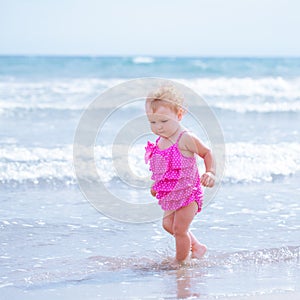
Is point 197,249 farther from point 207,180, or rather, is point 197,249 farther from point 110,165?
point 110,165

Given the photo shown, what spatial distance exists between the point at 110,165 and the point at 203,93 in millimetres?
12578

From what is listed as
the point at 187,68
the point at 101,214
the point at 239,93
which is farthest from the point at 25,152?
the point at 187,68

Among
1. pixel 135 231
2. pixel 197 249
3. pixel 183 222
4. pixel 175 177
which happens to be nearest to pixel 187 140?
pixel 175 177

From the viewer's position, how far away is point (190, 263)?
4.24m

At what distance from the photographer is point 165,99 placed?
4090 millimetres

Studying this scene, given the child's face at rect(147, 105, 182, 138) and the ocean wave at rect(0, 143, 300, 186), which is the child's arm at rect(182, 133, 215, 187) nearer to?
the child's face at rect(147, 105, 182, 138)

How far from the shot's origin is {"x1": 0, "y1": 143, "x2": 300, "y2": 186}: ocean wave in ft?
22.5

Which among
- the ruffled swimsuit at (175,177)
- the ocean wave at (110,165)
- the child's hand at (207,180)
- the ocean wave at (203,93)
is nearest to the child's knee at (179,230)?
the ruffled swimsuit at (175,177)

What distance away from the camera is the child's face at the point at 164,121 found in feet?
13.5

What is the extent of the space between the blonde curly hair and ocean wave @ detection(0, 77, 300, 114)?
10392 millimetres

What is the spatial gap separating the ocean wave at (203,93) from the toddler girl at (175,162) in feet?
33.9

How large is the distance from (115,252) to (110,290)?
848 mm

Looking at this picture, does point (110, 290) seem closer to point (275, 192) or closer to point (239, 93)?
point (275, 192)

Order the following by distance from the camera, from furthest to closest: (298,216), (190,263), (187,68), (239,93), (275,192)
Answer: (187,68) → (239,93) → (275,192) → (298,216) → (190,263)
